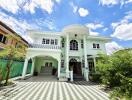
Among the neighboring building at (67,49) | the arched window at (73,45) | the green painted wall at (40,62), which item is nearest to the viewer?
the neighboring building at (67,49)

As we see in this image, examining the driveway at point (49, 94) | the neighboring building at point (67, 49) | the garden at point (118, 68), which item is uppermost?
the neighboring building at point (67, 49)

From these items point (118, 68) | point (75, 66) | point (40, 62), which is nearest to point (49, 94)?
point (118, 68)

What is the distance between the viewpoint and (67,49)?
16922mm

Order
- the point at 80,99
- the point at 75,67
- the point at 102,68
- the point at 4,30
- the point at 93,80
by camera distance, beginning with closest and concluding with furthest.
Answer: the point at 80,99 < the point at 102,68 < the point at 93,80 < the point at 4,30 < the point at 75,67

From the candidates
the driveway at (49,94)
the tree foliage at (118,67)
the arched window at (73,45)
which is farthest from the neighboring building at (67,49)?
the driveway at (49,94)

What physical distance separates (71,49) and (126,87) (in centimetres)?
1618

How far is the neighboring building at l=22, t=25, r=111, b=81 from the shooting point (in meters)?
16.0

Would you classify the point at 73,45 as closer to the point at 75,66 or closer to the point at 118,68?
the point at 75,66

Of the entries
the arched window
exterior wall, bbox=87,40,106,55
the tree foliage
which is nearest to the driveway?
the tree foliage

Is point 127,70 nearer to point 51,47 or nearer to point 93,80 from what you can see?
point 93,80

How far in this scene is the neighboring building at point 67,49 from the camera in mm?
16039

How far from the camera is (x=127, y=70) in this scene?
7.28 meters

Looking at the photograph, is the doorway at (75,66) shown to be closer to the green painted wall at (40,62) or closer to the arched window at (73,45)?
the arched window at (73,45)

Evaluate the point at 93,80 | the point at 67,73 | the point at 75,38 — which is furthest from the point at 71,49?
the point at 93,80
